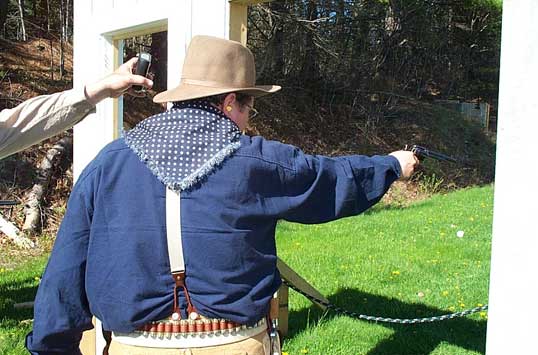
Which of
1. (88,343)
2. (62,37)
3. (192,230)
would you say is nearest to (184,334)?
(192,230)

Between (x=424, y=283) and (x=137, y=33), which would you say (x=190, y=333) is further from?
(x=424, y=283)

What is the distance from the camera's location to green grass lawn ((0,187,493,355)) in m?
4.26

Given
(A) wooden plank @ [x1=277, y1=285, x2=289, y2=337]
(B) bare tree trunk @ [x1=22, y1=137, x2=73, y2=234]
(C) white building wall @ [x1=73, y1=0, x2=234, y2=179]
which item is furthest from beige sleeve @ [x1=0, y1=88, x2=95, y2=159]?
(B) bare tree trunk @ [x1=22, y1=137, x2=73, y2=234]

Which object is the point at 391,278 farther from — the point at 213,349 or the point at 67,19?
the point at 67,19

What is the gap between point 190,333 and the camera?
2.00 metres

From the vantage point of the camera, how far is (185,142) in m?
1.94

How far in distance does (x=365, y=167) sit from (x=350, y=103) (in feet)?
50.8

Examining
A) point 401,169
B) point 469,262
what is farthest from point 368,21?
point 401,169

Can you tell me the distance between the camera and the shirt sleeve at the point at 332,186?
1979 millimetres

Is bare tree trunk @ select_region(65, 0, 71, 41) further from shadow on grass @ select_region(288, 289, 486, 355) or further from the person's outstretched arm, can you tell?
the person's outstretched arm

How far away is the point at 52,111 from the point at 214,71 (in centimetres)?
73

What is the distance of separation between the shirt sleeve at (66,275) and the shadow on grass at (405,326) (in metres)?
2.56

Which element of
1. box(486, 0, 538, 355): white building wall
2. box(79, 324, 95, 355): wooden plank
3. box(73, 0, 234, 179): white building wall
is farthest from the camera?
box(79, 324, 95, 355): wooden plank

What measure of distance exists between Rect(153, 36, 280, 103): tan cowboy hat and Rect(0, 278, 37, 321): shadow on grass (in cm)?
345
